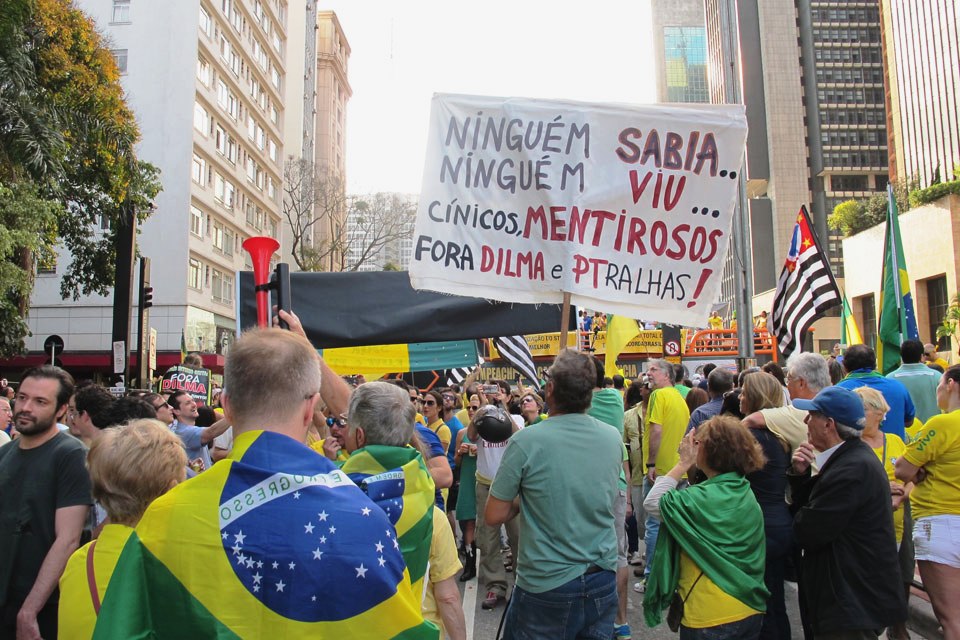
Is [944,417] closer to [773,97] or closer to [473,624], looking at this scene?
[473,624]

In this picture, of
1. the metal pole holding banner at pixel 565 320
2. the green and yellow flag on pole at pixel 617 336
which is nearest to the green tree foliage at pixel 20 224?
the green and yellow flag on pole at pixel 617 336

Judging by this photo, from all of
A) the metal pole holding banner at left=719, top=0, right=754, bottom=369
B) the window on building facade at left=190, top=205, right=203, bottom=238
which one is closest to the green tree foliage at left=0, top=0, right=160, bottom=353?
the window on building facade at left=190, top=205, right=203, bottom=238

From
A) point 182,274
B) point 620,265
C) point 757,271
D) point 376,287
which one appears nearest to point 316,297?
point 376,287

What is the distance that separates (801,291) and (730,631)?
623 centimetres

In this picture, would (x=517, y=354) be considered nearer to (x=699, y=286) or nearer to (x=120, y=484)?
(x=699, y=286)

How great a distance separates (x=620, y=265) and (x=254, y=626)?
3.84 metres

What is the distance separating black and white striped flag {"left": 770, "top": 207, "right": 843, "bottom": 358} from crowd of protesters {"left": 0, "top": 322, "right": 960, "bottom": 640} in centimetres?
242

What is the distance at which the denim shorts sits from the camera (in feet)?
15.4

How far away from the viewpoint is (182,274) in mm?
36969

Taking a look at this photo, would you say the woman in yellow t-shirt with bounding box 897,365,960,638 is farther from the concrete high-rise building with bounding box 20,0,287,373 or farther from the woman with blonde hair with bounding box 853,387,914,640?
the concrete high-rise building with bounding box 20,0,287,373

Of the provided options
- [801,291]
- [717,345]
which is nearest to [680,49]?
[717,345]

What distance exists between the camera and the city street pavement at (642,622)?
5836mm

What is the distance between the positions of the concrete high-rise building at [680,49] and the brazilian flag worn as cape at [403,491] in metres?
174

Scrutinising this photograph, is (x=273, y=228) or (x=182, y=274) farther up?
(x=273, y=228)
